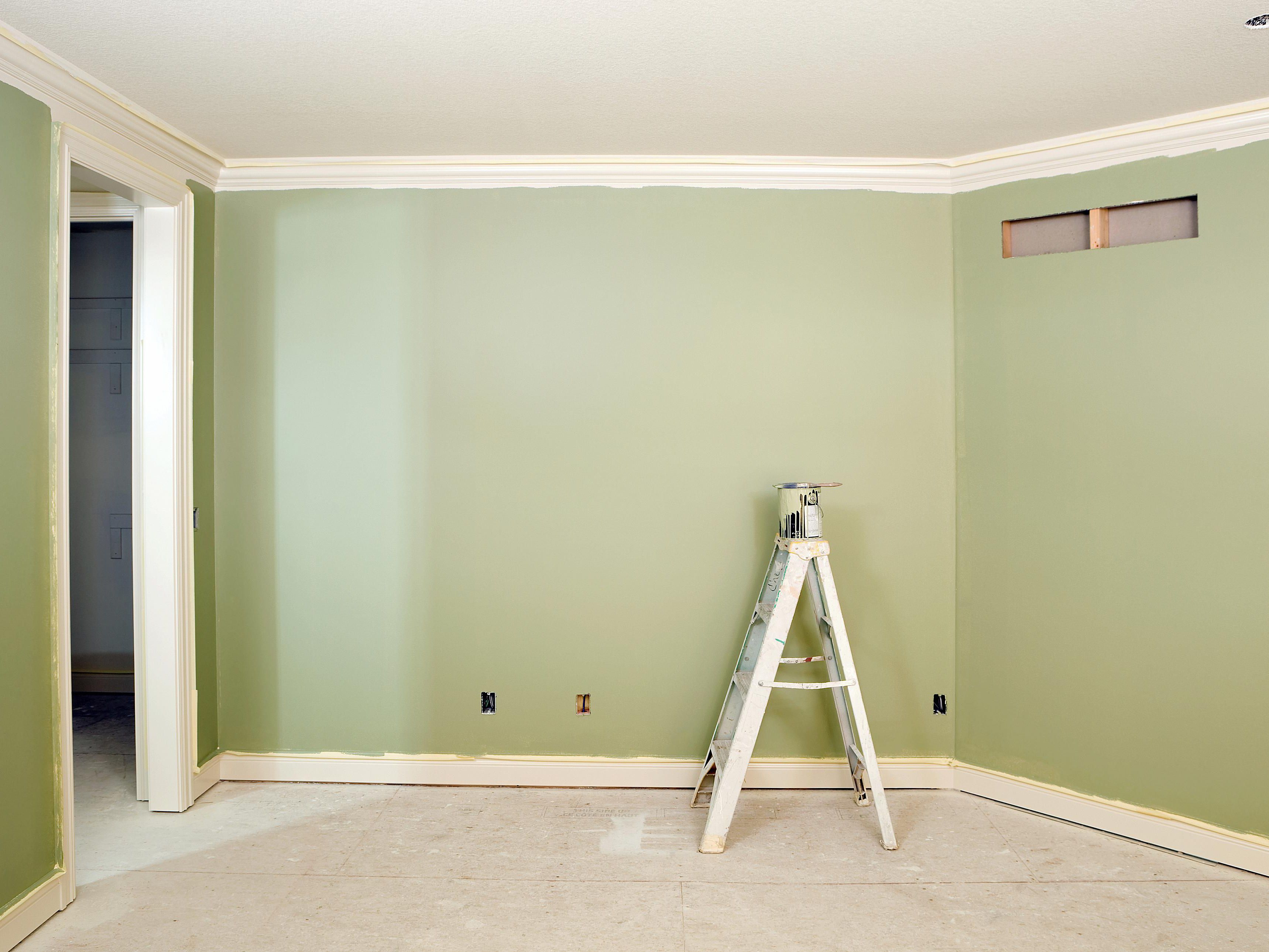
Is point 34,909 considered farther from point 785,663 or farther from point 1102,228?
point 1102,228

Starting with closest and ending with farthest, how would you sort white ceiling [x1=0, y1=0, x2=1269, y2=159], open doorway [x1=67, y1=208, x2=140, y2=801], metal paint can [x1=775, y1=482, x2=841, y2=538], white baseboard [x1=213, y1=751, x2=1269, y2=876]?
1. white ceiling [x1=0, y1=0, x2=1269, y2=159]
2. metal paint can [x1=775, y1=482, x2=841, y2=538]
3. white baseboard [x1=213, y1=751, x2=1269, y2=876]
4. open doorway [x1=67, y1=208, x2=140, y2=801]

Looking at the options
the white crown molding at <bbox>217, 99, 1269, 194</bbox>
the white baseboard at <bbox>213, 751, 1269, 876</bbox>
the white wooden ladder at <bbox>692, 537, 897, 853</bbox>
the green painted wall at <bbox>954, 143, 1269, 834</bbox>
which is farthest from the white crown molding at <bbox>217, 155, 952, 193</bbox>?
the white baseboard at <bbox>213, 751, 1269, 876</bbox>

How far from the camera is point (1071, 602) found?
117 inches

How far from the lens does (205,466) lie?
3250mm

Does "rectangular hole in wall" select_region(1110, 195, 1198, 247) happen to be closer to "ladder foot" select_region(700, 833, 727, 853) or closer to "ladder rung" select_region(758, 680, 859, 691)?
"ladder rung" select_region(758, 680, 859, 691)

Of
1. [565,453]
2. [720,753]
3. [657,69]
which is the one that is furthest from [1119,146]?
[720,753]

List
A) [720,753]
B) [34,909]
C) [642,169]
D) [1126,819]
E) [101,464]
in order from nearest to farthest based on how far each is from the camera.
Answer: [34,909]
[1126,819]
[720,753]
[642,169]
[101,464]

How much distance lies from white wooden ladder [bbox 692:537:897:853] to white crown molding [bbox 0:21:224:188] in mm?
2730

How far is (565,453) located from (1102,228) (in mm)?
2246

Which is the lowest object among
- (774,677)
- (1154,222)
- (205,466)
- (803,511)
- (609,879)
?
(609,879)

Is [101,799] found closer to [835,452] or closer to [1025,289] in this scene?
[835,452]

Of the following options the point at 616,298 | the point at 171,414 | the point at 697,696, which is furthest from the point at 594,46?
the point at 697,696

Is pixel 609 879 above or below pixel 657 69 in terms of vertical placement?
below

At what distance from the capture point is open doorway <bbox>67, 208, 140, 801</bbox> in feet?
14.5
